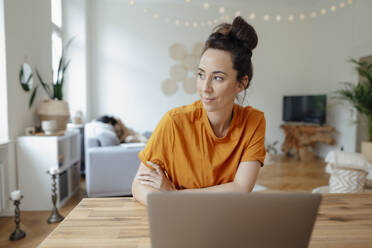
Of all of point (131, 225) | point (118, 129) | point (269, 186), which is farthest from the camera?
point (118, 129)

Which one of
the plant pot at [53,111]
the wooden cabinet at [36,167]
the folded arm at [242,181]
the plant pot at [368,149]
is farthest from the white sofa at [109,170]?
the plant pot at [368,149]

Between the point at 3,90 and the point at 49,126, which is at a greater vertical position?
the point at 3,90

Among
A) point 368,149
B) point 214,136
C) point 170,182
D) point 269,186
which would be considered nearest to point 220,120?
point 214,136

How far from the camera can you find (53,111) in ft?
9.12

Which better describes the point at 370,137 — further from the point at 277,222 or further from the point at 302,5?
the point at 277,222

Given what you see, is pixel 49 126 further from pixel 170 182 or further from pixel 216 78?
pixel 216 78

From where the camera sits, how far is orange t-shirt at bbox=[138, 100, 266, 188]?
0.99 metres

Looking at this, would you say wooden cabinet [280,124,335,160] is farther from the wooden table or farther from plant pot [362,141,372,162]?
the wooden table

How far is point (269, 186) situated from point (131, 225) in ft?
9.69

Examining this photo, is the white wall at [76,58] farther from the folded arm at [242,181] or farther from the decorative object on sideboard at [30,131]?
the folded arm at [242,181]

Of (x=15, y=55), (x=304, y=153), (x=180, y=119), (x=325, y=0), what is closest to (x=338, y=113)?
(x=304, y=153)

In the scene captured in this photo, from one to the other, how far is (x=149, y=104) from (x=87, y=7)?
7.15 feet

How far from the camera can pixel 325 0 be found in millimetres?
5047

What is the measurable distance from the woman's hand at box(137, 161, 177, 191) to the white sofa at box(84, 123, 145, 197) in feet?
5.95
